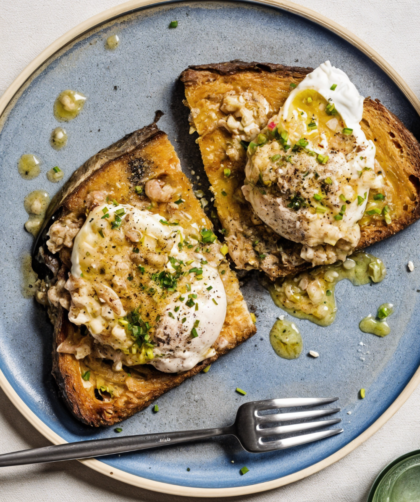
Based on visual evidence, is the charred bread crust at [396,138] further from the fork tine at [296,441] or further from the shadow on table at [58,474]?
the shadow on table at [58,474]

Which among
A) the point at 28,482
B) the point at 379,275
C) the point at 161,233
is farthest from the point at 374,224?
the point at 28,482

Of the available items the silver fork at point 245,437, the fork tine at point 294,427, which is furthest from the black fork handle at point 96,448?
the fork tine at point 294,427

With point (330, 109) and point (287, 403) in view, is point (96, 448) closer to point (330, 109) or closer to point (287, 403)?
point (287, 403)

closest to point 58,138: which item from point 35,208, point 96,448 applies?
point 35,208

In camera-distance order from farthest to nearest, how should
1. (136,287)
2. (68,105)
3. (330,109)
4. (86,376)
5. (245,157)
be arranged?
(68,105) → (245,157) → (86,376) → (330,109) → (136,287)

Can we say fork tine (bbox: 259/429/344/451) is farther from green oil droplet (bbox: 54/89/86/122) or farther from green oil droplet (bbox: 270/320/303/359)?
green oil droplet (bbox: 54/89/86/122)

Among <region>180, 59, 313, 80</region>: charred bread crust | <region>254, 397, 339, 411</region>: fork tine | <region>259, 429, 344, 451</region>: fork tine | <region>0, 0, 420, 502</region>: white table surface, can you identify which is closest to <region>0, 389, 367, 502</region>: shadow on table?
<region>0, 0, 420, 502</region>: white table surface
